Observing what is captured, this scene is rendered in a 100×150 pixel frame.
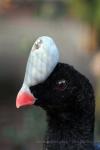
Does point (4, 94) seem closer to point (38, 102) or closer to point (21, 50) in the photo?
point (21, 50)

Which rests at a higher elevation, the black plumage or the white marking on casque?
the white marking on casque

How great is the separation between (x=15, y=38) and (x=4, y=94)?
204 millimetres

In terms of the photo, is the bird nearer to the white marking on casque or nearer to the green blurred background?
the white marking on casque

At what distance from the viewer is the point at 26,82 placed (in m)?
2.05

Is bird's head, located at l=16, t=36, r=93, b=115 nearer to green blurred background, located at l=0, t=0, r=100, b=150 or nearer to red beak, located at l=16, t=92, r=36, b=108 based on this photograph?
red beak, located at l=16, t=92, r=36, b=108

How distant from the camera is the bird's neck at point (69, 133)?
210 centimetres

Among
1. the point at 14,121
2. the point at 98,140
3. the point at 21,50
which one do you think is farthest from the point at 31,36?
the point at 98,140

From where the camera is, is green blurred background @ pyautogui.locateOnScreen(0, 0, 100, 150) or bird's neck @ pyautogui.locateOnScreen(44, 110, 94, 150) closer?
bird's neck @ pyautogui.locateOnScreen(44, 110, 94, 150)

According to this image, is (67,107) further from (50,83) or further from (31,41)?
(31,41)

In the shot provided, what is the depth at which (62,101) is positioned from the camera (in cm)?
208

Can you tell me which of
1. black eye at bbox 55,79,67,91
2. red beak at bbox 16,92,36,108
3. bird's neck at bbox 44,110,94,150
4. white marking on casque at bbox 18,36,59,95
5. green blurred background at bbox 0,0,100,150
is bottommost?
bird's neck at bbox 44,110,94,150

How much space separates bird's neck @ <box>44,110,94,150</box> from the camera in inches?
82.5

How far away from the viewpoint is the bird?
2051 millimetres

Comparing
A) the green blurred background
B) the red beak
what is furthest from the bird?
the green blurred background
